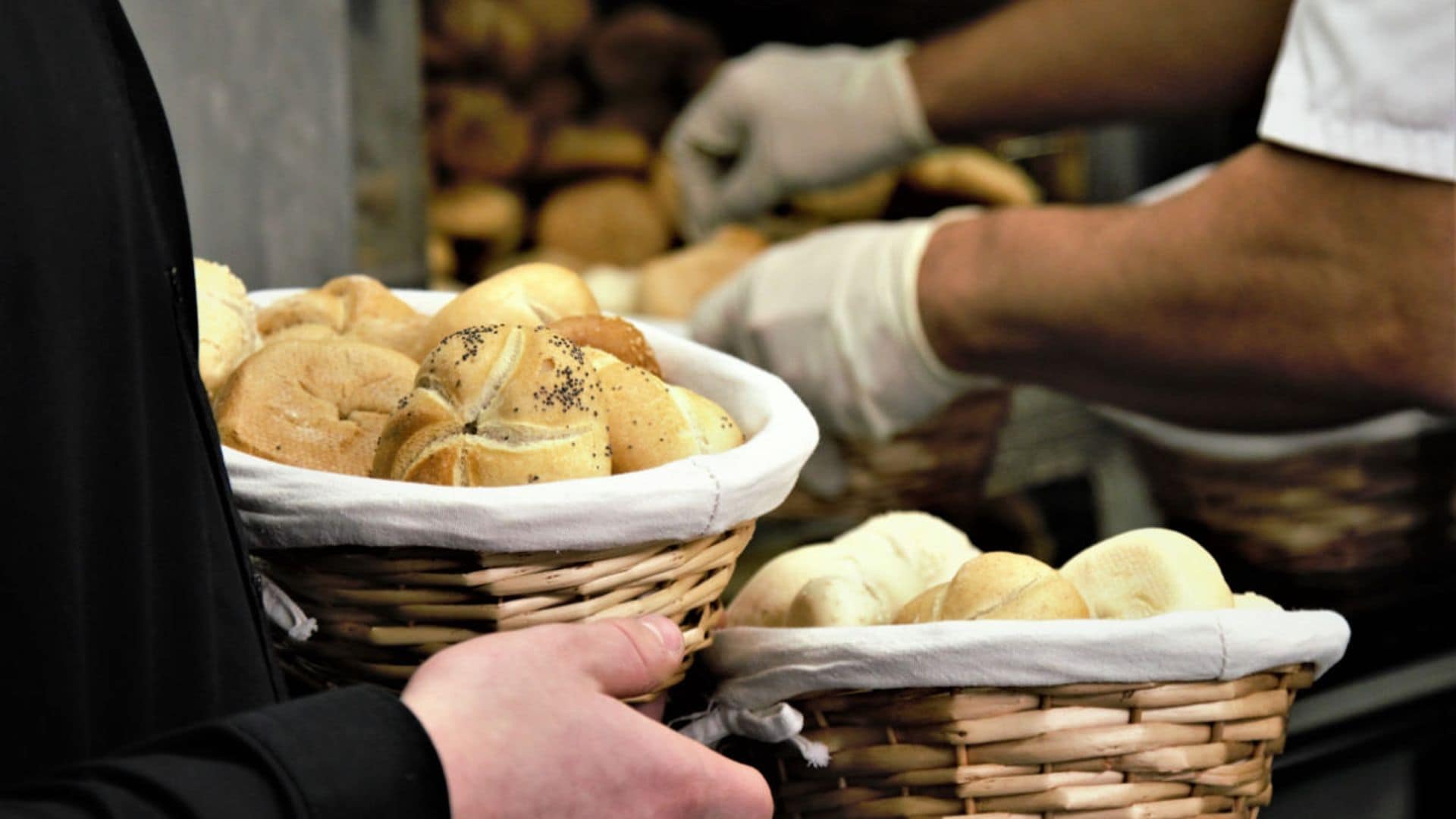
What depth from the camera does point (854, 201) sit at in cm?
239

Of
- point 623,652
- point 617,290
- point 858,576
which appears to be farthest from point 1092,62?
point 623,652

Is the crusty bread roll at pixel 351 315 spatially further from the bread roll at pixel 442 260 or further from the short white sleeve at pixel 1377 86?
the bread roll at pixel 442 260

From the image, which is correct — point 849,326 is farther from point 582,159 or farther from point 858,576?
point 582,159

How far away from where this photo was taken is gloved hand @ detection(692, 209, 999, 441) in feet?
5.89

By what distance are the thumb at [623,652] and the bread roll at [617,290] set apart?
4.48ft

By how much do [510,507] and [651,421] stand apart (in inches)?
5.5

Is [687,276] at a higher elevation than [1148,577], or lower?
lower

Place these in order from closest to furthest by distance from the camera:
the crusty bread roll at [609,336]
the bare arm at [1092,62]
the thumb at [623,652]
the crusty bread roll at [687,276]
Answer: the thumb at [623,652]
the crusty bread roll at [609,336]
the bare arm at [1092,62]
the crusty bread roll at [687,276]

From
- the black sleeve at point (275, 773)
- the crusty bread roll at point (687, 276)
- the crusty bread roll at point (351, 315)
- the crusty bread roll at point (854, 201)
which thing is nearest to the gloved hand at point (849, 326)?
the crusty bread roll at point (687, 276)

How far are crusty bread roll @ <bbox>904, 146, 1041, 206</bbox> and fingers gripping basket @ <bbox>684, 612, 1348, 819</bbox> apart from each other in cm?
163

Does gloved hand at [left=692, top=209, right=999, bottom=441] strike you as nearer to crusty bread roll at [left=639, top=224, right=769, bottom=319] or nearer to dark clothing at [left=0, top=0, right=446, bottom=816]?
crusty bread roll at [left=639, top=224, right=769, bottom=319]

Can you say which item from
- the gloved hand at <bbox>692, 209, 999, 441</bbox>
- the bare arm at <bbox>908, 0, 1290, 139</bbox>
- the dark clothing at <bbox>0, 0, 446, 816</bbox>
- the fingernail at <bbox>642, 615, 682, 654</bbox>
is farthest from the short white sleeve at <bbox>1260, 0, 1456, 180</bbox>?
the dark clothing at <bbox>0, 0, 446, 816</bbox>

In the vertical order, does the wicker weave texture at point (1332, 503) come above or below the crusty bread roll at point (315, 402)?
below

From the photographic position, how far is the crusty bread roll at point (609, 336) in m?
0.92
